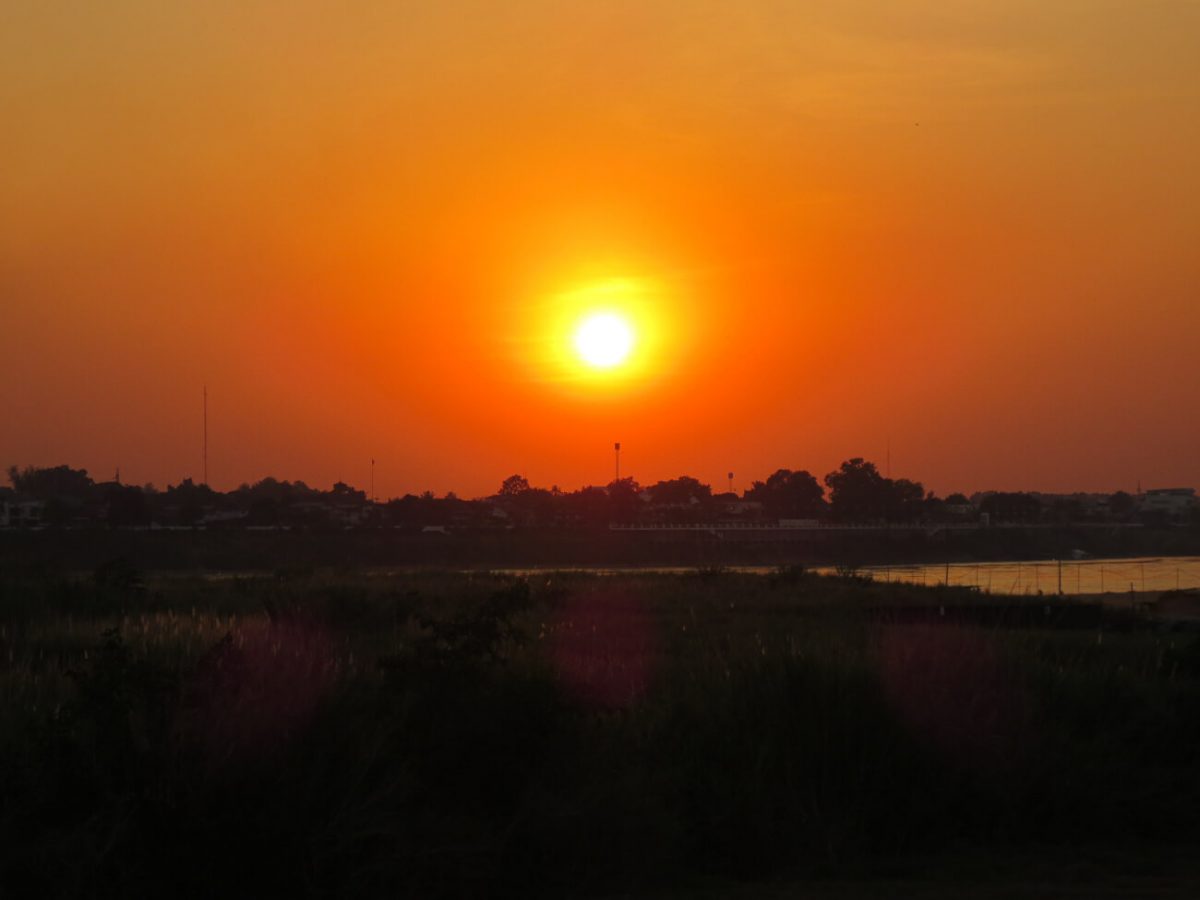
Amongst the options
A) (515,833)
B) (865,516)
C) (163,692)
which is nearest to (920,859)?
(515,833)

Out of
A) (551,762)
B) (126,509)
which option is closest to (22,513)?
(126,509)

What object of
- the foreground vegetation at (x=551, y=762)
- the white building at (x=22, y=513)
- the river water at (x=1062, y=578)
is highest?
the white building at (x=22, y=513)

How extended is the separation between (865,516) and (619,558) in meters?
69.4

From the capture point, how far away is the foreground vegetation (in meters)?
10.3

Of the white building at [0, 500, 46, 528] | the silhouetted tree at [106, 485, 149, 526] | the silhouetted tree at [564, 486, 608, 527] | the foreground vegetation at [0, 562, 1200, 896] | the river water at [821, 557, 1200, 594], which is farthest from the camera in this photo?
the silhouetted tree at [564, 486, 608, 527]

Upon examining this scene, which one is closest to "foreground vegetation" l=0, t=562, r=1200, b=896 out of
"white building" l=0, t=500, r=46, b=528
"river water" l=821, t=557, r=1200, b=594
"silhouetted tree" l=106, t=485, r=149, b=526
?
"river water" l=821, t=557, r=1200, b=594

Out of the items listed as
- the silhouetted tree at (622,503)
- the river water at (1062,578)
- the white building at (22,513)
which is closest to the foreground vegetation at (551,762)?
the river water at (1062,578)

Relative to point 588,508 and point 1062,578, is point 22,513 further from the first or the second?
point 1062,578

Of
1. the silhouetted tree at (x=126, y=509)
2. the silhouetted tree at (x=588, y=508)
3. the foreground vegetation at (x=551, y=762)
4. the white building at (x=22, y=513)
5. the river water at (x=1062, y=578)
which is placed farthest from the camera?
the silhouetted tree at (x=588, y=508)

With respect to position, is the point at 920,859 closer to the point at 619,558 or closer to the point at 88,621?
the point at 88,621

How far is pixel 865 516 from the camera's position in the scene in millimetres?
187000

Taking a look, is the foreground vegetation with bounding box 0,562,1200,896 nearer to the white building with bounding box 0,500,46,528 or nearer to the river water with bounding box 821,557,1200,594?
the river water with bounding box 821,557,1200,594

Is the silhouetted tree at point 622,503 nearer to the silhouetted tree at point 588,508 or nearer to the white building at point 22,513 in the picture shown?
the silhouetted tree at point 588,508

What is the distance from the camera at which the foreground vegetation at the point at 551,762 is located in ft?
33.9
